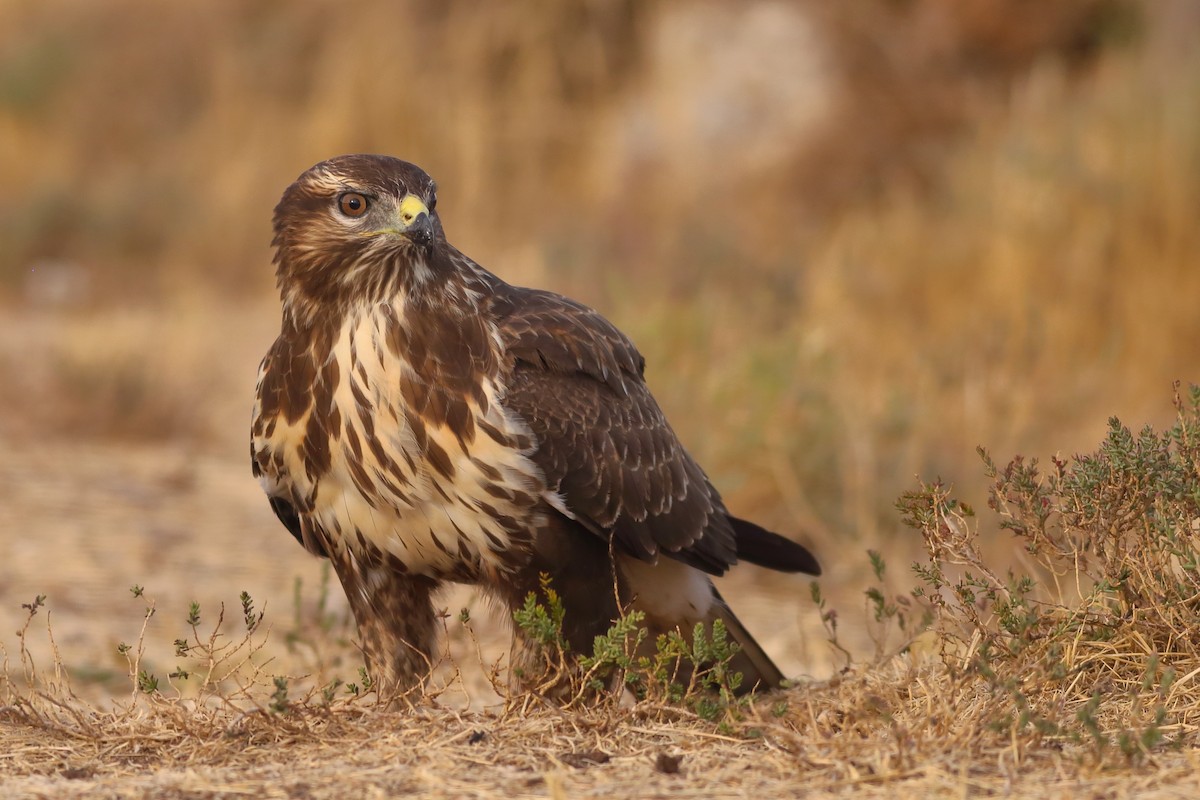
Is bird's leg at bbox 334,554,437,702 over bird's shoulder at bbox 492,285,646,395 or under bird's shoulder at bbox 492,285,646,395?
under

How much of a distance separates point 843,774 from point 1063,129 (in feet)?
25.3

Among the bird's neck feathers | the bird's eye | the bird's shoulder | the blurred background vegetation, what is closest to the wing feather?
the bird's shoulder

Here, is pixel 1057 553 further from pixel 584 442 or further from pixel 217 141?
pixel 217 141

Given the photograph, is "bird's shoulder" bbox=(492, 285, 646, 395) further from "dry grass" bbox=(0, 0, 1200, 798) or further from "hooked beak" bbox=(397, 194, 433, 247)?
"dry grass" bbox=(0, 0, 1200, 798)

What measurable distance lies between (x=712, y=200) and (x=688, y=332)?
4.03 meters

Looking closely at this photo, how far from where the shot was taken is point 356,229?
405 cm

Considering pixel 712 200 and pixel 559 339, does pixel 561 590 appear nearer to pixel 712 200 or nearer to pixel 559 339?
pixel 559 339

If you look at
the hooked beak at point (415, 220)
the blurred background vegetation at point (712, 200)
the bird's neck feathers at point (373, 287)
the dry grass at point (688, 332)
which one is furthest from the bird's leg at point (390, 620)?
the blurred background vegetation at point (712, 200)

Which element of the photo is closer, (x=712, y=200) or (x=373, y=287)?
(x=373, y=287)

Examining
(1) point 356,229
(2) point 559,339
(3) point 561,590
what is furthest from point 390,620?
(1) point 356,229

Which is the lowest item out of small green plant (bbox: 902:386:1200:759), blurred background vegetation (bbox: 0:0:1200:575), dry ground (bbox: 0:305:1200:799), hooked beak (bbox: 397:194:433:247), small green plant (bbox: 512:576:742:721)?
dry ground (bbox: 0:305:1200:799)

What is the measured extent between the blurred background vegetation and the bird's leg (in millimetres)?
3540

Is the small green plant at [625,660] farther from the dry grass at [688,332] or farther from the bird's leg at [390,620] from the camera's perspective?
the bird's leg at [390,620]

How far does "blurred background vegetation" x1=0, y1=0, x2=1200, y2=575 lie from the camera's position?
27.2 ft
